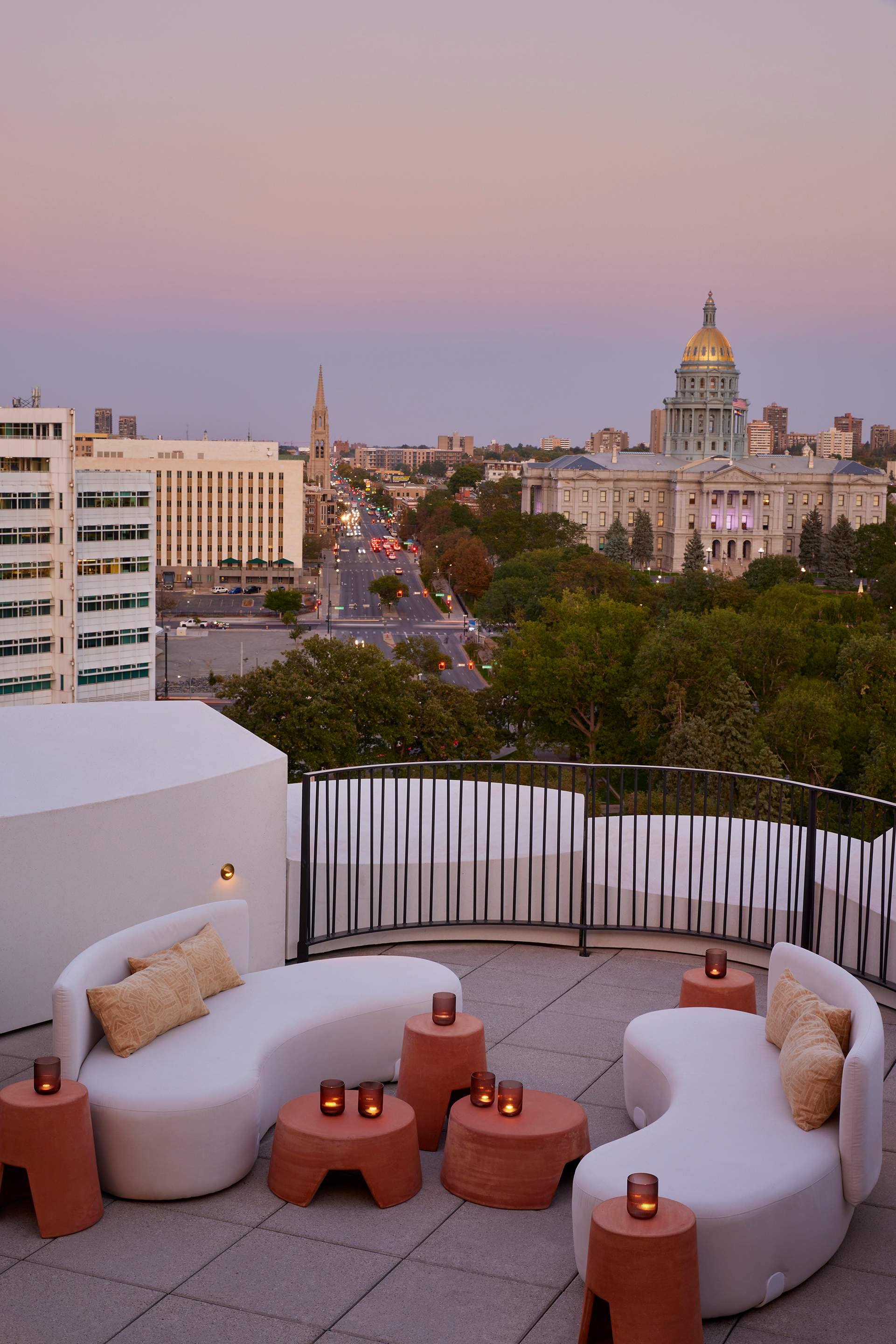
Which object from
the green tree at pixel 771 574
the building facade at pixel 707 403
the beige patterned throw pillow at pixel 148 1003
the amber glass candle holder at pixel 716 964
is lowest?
the green tree at pixel 771 574

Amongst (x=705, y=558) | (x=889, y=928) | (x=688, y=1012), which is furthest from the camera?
(x=705, y=558)

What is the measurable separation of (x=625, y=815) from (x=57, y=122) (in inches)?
3016

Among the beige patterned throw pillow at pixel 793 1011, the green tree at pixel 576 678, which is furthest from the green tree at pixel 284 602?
the beige patterned throw pillow at pixel 793 1011

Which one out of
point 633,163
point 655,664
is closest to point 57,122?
point 633,163

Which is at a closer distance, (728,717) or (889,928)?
(889,928)

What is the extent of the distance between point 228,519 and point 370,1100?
13657 cm

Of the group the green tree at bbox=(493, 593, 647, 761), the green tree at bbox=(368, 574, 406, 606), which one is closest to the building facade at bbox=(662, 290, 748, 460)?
the green tree at bbox=(368, 574, 406, 606)

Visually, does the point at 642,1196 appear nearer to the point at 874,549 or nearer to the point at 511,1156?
the point at 511,1156

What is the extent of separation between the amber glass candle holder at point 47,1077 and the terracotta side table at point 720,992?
268 centimetres

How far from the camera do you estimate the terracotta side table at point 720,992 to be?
579cm

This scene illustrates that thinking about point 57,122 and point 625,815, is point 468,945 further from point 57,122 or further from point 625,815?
point 57,122

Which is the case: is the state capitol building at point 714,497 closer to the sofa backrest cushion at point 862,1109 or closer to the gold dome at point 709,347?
the gold dome at point 709,347

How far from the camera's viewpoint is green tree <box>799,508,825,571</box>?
132 metres

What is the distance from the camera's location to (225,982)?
17.9 ft
